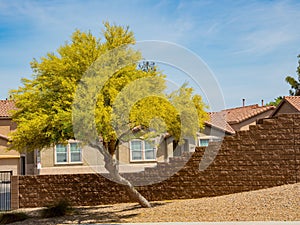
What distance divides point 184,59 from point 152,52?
1344 millimetres

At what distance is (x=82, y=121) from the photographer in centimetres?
1541

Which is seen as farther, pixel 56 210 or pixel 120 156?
pixel 120 156

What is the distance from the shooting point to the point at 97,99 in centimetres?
1595

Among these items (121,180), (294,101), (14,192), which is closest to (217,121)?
(294,101)

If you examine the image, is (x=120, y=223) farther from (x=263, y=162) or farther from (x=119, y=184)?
(x=263, y=162)

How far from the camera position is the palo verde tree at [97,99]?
15828mm

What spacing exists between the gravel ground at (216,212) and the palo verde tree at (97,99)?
2.29 m

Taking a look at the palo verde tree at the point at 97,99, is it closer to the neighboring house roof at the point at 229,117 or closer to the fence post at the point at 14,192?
the fence post at the point at 14,192

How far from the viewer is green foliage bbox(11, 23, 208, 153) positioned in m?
15.8

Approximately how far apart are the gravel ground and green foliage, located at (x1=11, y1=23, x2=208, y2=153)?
8.73 ft

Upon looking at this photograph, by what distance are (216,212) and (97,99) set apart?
202 inches

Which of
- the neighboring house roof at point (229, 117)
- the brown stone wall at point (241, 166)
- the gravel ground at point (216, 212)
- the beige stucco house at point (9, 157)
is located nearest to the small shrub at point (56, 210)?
the gravel ground at point (216, 212)

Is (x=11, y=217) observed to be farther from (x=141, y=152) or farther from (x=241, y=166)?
(x=141, y=152)

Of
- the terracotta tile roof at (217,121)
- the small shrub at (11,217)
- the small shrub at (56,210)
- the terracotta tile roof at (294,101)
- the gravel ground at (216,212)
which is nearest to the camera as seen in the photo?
the gravel ground at (216,212)
